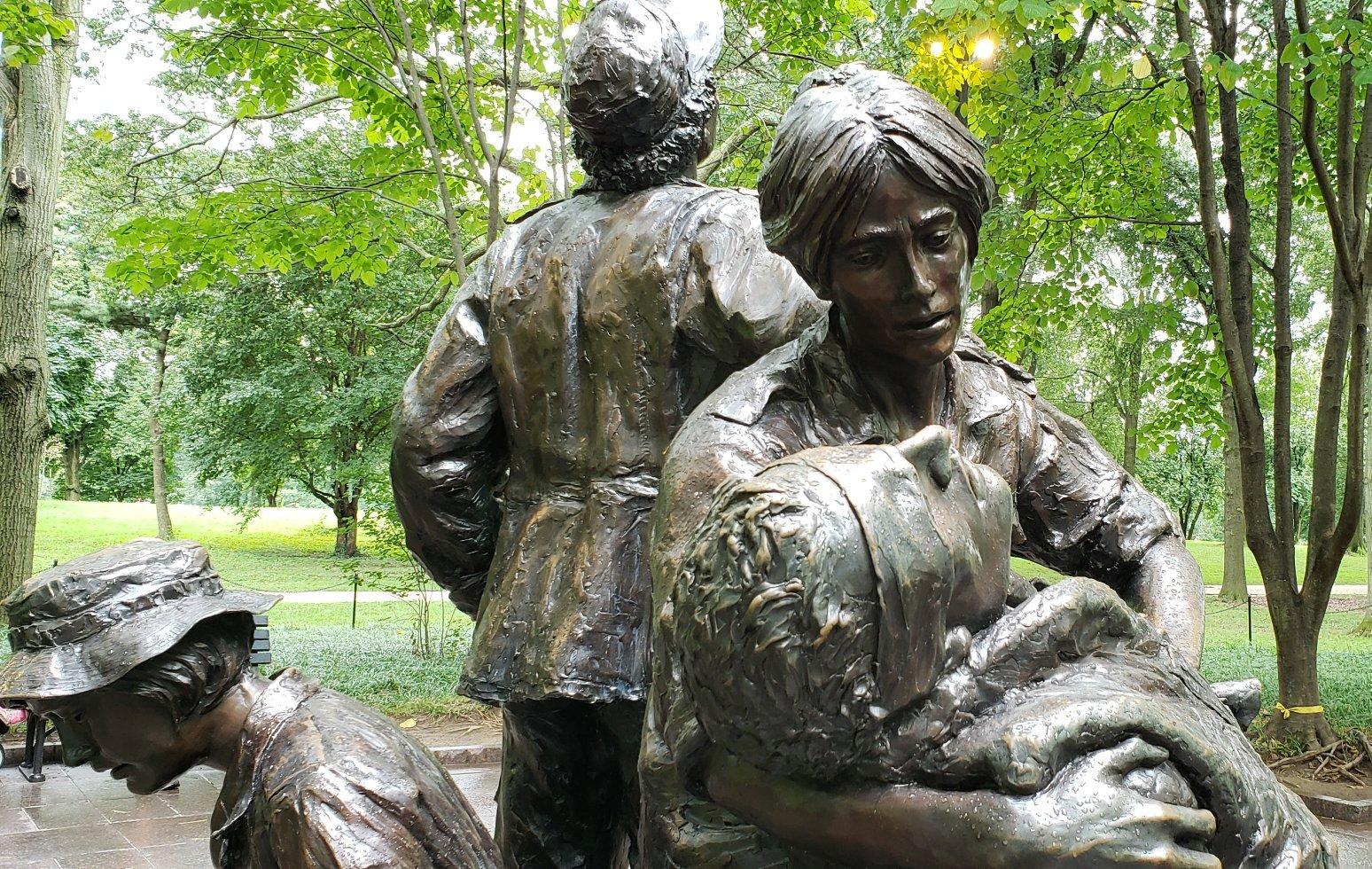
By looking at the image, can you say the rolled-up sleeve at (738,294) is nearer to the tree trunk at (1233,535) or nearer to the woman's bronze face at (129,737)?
the woman's bronze face at (129,737)

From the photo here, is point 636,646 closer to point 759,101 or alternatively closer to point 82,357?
point 759,101

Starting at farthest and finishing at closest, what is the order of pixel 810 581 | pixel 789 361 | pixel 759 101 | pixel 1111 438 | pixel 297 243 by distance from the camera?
pixel 1111 438 → pixel 759 101 → pixel 297 243 → pixel 789 361 → pixel 810 581

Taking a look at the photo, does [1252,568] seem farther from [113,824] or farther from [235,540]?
[113,824]

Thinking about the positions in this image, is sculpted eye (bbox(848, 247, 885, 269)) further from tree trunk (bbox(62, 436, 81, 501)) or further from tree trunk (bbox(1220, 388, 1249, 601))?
tree trunk (bbox(62, 436, 81, 501))

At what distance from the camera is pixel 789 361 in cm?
170

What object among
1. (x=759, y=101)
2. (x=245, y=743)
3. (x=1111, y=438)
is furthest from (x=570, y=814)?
(x=1111, y=438)

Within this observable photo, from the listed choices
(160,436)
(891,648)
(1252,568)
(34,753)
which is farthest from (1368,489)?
(160,436)

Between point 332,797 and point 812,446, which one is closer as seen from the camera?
point 812,446

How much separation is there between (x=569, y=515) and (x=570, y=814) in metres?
0.71

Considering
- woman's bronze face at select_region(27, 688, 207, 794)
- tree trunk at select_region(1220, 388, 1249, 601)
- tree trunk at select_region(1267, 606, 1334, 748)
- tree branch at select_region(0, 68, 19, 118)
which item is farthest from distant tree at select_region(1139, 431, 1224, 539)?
woman's bronze face at select_region(27, 688, 207, 794)

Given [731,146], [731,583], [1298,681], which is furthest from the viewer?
[731,146]

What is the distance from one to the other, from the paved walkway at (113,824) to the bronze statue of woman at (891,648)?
485cm

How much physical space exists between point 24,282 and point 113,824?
4.40 m

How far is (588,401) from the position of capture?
8.06 ft
